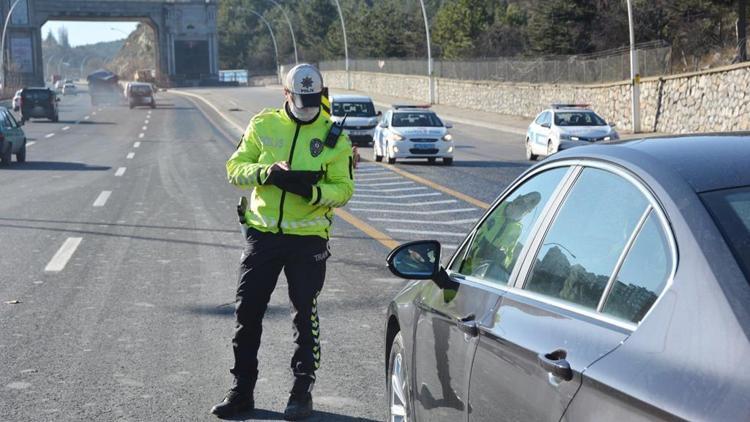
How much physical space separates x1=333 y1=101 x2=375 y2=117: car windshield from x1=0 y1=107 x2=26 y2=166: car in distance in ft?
38.6

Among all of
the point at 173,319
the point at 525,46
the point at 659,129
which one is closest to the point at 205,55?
the point at 525,46

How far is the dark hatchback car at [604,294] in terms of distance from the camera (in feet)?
8.20

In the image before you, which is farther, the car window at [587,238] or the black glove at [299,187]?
the black glove at [299,187]

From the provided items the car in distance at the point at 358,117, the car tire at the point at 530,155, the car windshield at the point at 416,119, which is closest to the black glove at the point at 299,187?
the car windshield at the point at 416,119

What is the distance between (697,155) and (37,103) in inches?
2249

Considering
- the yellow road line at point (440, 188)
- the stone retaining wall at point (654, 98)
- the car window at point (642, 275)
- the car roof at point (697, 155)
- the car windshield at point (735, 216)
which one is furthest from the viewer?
the stone retaining wall at point (654, 98)

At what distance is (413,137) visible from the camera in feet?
93.3

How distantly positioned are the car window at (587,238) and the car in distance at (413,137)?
24.3 m

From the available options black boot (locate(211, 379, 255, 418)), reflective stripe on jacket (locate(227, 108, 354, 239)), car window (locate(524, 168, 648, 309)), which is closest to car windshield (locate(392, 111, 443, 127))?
reflective stripe on jacket (locate(227, 108, 354, 239))

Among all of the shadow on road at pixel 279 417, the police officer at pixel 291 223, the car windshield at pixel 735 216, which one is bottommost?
the shadow on road at pixel 279 417

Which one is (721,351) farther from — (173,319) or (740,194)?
(173,319)

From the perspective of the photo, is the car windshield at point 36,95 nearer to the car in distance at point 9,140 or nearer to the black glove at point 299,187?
the car in distance at point 9,140

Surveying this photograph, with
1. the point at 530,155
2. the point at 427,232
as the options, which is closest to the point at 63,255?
the point at 427,232

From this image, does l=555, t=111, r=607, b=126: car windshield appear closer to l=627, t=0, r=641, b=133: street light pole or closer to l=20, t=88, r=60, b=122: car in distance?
l=627, t=0, r=641, b=133: street light pole
